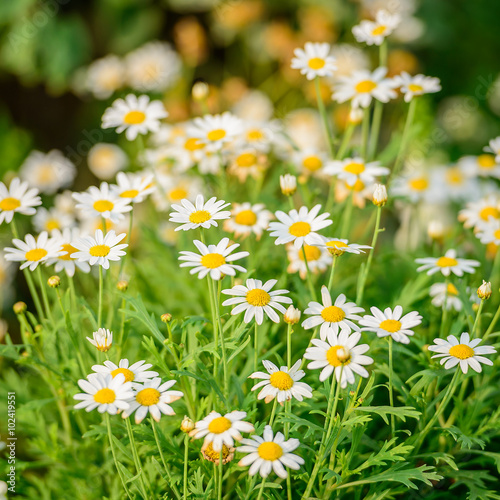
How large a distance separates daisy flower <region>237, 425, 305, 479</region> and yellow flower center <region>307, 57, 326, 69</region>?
2.78 ft

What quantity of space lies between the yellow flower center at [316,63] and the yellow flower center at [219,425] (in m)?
0.85

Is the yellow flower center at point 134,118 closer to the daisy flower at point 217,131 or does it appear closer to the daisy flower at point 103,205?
the daisy flower at point 217,131

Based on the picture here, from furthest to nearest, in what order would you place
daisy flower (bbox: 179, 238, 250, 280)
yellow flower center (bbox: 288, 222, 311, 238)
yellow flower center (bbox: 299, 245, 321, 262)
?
yellow flower center (bbox: 299, 245, 321, 262) < yellow flower center (bbox: 288, 222, 311, 238) < daisy flower (bbox: 179, 238, 250, 280)

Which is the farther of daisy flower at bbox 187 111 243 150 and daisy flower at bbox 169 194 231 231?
daisy flower at bbox 187 111 243 150

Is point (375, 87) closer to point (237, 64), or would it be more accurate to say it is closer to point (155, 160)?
point (155, 160)

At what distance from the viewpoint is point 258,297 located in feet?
2.92

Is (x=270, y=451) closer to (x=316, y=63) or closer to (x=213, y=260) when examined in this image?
(x=213, y=260)

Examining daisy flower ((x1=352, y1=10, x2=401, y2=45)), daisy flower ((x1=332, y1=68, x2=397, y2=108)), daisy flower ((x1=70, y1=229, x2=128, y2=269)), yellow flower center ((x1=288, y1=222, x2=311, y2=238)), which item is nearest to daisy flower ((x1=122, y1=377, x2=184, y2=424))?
daisy flower ((x1=70, y1=229, x2=128, y2=269))

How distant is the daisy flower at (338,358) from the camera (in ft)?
2.63

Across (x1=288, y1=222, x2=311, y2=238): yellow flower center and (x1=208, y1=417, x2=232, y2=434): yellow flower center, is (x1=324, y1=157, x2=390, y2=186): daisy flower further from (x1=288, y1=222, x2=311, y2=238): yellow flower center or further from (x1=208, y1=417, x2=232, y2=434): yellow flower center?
(x1=208, y1=417, x2=232, y2=434): yellow flower center

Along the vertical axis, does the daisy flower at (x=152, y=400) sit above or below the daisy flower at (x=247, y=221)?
below

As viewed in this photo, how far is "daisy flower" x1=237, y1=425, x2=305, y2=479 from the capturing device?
0.75 meters

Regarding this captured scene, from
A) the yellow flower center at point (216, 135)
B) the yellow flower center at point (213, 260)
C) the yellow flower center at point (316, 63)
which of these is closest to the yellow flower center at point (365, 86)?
the yellow flower center at point (316, 63)

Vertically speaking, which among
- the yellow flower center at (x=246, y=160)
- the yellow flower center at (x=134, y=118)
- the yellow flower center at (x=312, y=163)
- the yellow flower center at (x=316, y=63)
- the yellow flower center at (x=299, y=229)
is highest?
the yellow flower center at (x=316, y=63)
